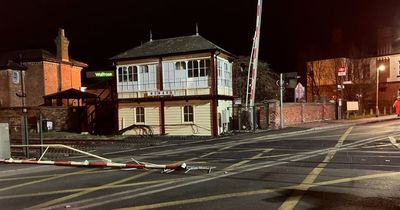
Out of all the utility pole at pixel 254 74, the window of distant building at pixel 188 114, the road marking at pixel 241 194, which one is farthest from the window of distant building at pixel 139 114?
the road marking at pixel 241 194

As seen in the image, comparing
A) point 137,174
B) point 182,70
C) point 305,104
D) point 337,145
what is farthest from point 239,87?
point 137,174

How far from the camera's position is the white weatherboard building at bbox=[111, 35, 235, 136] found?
30.1 m

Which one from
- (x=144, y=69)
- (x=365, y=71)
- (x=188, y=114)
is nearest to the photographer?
(x=188, y=114)

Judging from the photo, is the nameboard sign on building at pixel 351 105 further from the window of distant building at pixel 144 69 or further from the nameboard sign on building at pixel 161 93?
the window of distant building at pixel 144 69

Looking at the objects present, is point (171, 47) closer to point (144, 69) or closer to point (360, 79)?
point (144, 69)

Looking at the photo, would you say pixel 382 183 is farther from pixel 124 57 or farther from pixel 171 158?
pixel 124 57

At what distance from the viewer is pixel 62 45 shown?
48656 millimetres

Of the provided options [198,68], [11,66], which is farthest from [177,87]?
[11,66]

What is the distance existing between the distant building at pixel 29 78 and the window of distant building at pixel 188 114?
68.6ft

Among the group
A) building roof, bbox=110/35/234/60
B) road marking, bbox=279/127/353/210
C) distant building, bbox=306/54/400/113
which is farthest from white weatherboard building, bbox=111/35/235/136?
distant building, bbox=306/54/400/113

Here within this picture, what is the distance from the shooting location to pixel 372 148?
17.0m

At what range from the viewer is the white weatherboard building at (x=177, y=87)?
98.8 ft

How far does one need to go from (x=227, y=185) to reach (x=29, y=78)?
40.9m

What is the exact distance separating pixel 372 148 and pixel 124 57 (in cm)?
2064
